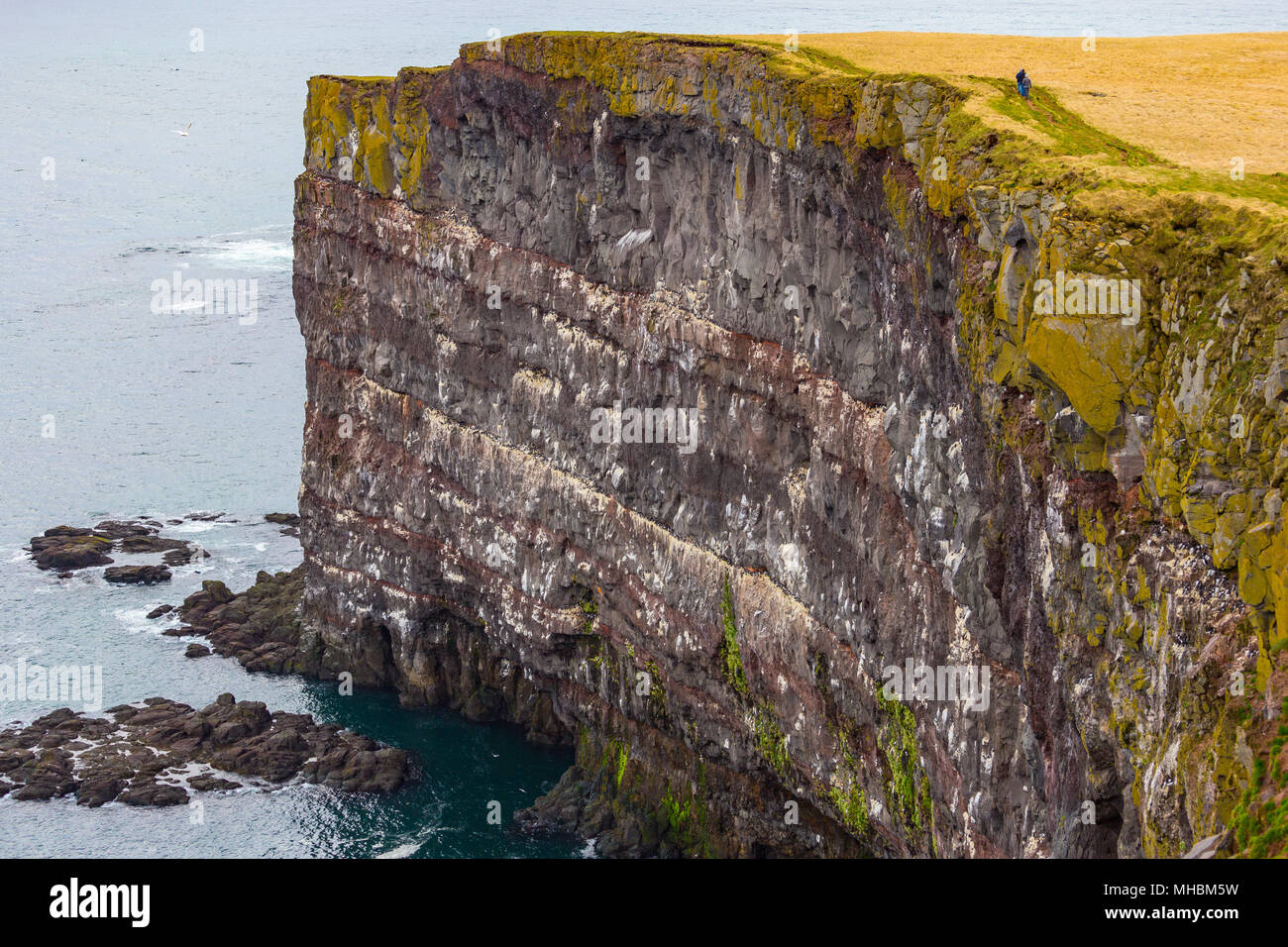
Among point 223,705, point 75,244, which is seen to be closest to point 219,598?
point 223,705

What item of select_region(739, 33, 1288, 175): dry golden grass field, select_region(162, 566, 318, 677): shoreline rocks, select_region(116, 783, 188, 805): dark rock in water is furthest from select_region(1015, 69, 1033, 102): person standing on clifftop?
select_region(162, 566, 318, 677): shoreline rocks

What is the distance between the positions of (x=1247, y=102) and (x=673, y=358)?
2643 cm

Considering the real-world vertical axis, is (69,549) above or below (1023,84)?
below

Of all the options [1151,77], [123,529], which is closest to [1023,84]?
[1151,77]

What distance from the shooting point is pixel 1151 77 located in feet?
168

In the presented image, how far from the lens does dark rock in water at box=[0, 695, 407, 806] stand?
255ft

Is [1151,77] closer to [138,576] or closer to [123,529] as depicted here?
[138,576]

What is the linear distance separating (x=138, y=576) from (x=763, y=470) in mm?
52424

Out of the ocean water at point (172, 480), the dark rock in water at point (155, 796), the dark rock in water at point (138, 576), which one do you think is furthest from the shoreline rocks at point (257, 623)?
the dark rock in water at point (155, 796)

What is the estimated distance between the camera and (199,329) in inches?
6225

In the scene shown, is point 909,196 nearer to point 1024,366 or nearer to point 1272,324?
point 1024,366

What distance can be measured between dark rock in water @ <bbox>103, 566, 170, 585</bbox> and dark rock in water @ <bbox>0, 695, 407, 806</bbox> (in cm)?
1731

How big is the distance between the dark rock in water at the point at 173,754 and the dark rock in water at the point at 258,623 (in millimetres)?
6084

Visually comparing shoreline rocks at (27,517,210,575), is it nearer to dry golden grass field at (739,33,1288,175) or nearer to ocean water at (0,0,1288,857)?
ocean water at (0,0,1288,857)
